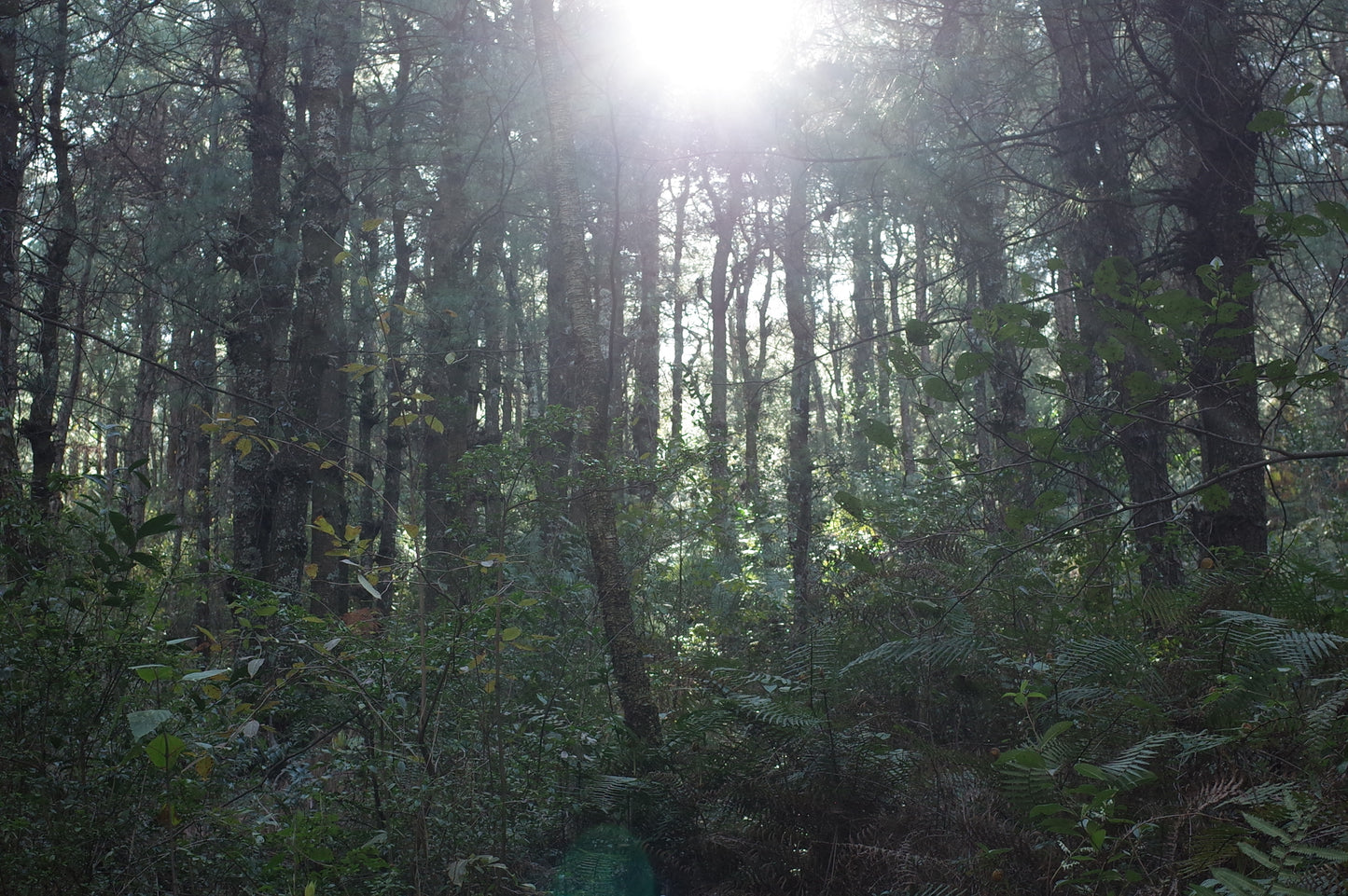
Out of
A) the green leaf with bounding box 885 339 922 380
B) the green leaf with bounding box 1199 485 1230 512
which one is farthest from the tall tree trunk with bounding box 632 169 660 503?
the green leaf with bounding box 1199 485 1230 512

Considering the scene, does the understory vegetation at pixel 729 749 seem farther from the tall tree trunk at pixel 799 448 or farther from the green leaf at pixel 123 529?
A: the tall tree trunk at pixel 799 448

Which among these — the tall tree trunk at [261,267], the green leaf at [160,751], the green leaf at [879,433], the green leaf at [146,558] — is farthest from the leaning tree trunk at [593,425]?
the tall tree trunk at [261,267]

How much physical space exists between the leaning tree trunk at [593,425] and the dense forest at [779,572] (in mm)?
38

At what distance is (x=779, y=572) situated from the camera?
944 cm

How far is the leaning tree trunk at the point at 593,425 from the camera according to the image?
5.78 meters

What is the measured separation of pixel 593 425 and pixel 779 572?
3.66 meters

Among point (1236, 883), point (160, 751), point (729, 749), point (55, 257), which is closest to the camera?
point (1236, 883)

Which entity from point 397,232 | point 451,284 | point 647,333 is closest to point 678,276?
point 397,232

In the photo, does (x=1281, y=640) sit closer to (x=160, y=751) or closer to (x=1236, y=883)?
(x=1236, y=883)

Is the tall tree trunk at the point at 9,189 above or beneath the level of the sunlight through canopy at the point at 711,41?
beneath

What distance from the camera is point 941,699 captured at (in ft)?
16.1

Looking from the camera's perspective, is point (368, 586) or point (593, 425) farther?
point (593, 425)

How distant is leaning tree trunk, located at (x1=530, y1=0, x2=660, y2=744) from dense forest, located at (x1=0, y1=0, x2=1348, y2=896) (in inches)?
1.5

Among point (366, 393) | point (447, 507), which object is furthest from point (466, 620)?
point (366, 393)
